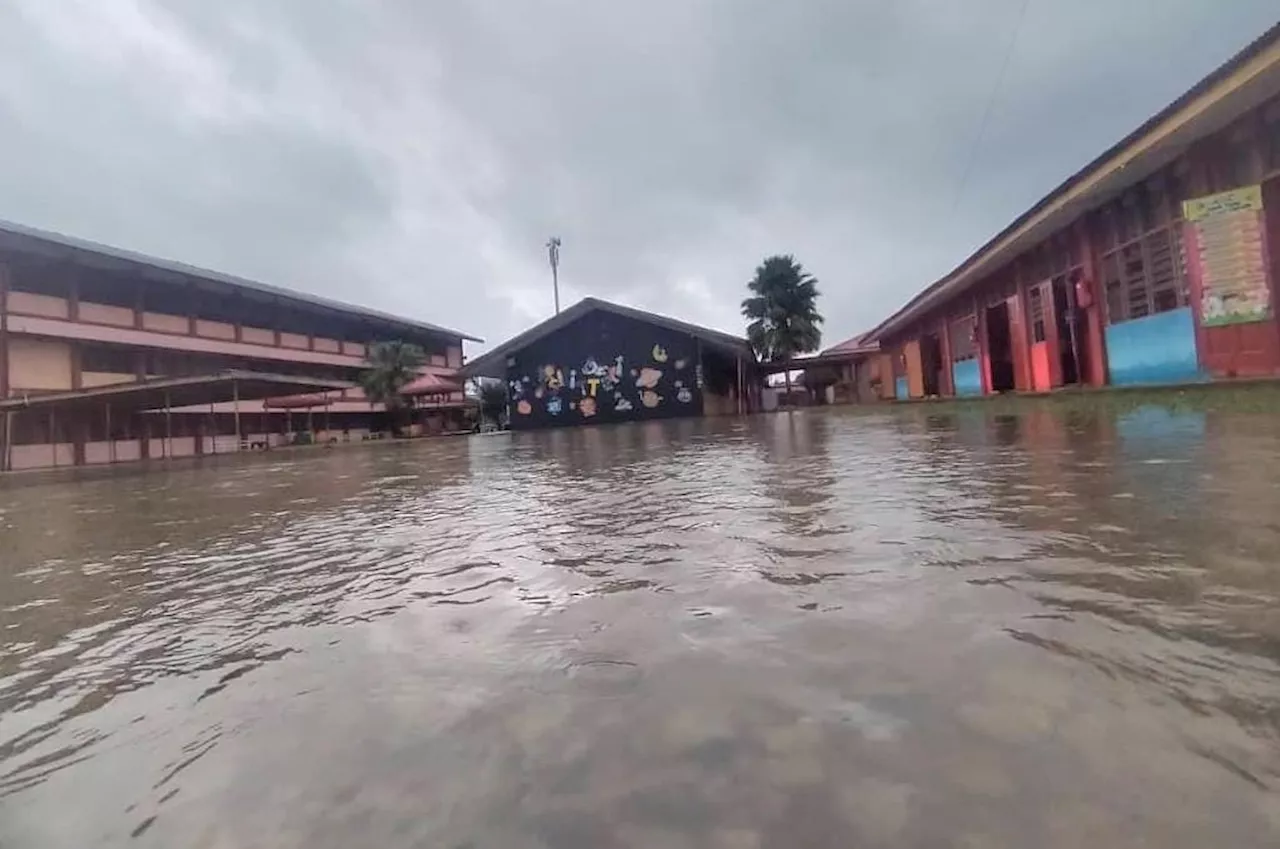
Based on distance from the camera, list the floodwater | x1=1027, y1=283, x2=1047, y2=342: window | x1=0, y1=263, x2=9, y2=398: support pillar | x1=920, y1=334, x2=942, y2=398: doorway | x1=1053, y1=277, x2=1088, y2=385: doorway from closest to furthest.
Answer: the floodwater
x1=1053, y1=277, x2=1088, y2=385: doorway
x1=1027, y1=283, x2=1047, y2=342: window
x1=0, y1=263, x2=9, y2=398: support pillar
x1=920, y1=334, x2=942, y2=398: doorway

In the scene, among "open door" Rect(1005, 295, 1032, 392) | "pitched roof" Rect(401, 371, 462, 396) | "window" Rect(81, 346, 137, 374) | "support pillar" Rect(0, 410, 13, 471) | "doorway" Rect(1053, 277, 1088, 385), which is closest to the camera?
"doorway" Rect(1053, 277, 1088, 385)

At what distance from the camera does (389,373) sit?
2972 centimetres

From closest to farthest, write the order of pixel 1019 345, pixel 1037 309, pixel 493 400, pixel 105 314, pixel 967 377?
pixel 1037 309 → pixel 1019 345 → pixel 967 377 → pixel 105 314 → pixel 493 400

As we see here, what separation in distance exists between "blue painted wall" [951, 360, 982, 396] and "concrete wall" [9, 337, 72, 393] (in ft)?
81.1

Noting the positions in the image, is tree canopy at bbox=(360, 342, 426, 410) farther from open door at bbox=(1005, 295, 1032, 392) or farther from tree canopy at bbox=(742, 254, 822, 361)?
open door at bbox=(1005, 295, 1032, 392)

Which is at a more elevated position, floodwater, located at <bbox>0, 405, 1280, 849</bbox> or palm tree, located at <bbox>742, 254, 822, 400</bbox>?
palm tree, located at <bbox>742, 254, 822, 400</bbox>

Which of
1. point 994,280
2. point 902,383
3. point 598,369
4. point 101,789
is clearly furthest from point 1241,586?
point 902,383

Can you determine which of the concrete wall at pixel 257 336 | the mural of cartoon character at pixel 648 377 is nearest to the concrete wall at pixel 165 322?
the concrete wall at pixel 257 336

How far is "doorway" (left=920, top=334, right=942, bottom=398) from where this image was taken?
21666 millimetres

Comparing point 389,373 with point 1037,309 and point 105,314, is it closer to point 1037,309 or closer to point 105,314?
point 105,314

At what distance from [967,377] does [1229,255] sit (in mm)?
9846

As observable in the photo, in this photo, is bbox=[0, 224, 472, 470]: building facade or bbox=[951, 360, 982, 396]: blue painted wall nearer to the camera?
bbox=[951, 360, 982, 396]: blue painted wall

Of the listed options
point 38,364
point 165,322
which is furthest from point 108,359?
point 165,322

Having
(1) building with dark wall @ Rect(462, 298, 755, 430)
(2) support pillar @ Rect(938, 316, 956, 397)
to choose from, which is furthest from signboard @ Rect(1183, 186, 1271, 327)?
(1) building with dark wall @ Rect(462, 298, 755, 430)
